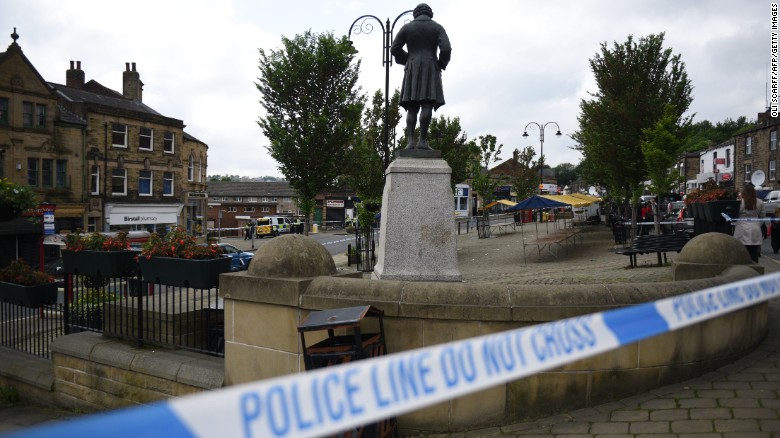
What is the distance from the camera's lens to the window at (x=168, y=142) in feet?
124

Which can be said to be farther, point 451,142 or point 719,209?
point 451,142

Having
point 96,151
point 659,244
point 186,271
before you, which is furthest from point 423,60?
point 96,151

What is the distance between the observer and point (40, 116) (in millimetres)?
30562

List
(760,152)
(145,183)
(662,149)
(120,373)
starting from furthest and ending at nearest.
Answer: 1. (760,152)
2. (145,183)
3. (662,149)
4. (120,373)

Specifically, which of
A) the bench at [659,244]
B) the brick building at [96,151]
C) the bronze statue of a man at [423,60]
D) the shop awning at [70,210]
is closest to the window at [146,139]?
the brick building at [96,151]

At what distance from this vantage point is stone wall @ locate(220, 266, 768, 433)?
4395 mm

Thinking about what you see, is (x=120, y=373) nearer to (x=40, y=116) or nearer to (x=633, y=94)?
(x=633, y=94)

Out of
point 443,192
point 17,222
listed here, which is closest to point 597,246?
point 443,192

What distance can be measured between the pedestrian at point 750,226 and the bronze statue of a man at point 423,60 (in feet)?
19.7

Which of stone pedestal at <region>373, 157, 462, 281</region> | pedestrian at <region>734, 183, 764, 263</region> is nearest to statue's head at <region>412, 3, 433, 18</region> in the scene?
stone pedestal at <region>373, 157, 462, 281</region>

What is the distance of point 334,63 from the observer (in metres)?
23.0

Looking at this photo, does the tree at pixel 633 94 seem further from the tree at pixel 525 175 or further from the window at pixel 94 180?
the window at pixel 94 180

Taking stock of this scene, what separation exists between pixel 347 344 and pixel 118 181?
35.7 meters

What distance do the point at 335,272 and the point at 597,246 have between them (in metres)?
18.3
